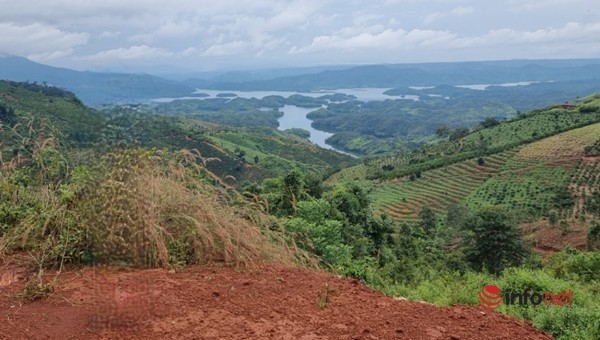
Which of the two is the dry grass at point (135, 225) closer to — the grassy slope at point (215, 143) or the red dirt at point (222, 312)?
the red dirt at point (222, 312)

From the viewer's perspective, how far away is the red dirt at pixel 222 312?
11.2 feet

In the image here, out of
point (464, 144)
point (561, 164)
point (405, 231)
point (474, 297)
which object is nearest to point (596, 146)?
point (561, 164)

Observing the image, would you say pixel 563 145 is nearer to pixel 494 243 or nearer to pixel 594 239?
pixel 594 239

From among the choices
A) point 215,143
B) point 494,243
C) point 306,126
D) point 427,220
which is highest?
point 494,243

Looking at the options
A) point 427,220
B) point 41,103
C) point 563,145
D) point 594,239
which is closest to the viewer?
point 594,239

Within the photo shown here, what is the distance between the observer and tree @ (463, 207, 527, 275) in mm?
18172

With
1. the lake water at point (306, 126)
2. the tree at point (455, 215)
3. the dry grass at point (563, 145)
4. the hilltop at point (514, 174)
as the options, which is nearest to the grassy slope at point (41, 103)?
the hilltop at point (514, 174)

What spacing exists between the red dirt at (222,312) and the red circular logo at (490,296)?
165 centimetres

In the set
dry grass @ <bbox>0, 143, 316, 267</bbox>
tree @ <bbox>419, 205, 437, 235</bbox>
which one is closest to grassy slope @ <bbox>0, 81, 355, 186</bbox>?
tree @ <bbox>419, 205, 437, 235</bbox>

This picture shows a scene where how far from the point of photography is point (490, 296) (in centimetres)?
587

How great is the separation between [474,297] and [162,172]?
13.7ft

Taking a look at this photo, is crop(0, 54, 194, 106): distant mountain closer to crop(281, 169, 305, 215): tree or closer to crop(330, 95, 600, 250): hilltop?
crop(281, 169, 305, 215): tree

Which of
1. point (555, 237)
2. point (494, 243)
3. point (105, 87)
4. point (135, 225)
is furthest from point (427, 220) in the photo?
point (105, 87)

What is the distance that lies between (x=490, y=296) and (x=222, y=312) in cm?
381
